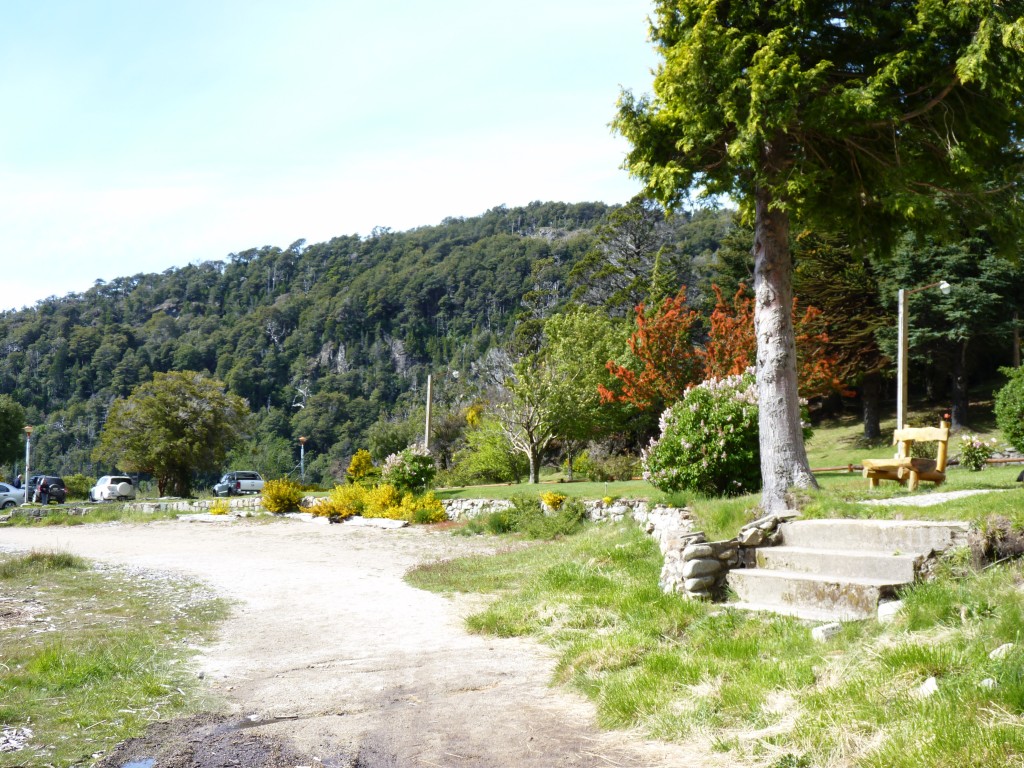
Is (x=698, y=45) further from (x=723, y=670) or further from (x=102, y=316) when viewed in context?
(x=102, y=316)

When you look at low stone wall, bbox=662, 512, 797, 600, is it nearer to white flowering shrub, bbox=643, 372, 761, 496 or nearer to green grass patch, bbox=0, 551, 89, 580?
white flowering shrub, bbox=643, 372, 761, 496

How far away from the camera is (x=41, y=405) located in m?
102

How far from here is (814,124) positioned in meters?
8.83

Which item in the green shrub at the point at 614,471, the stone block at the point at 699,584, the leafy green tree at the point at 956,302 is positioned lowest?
the green shrub at the point at 614,471

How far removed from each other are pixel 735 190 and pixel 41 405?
364 ft

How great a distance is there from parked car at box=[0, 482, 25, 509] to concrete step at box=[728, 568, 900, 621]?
36.0 metres

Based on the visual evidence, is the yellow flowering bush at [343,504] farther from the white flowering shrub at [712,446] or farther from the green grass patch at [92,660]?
the white flowering shrub at [712,446]

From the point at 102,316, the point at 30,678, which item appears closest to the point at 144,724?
the point at 30,678

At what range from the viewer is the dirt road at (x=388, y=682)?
174 inches

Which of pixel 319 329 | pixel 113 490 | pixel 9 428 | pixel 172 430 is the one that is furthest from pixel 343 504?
pixel 319 329

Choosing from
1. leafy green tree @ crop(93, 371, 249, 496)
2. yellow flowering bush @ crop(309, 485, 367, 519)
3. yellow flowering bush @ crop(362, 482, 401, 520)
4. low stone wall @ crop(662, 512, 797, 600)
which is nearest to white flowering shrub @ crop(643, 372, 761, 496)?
low stone wall @ crop(662, 512, 797, 600)

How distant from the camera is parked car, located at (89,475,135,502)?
3544 cm

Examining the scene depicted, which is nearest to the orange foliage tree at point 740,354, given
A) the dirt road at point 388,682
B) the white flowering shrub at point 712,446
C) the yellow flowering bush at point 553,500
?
the yellow flowering bush at point 553,500

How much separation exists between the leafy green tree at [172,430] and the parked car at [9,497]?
376 centimetres
